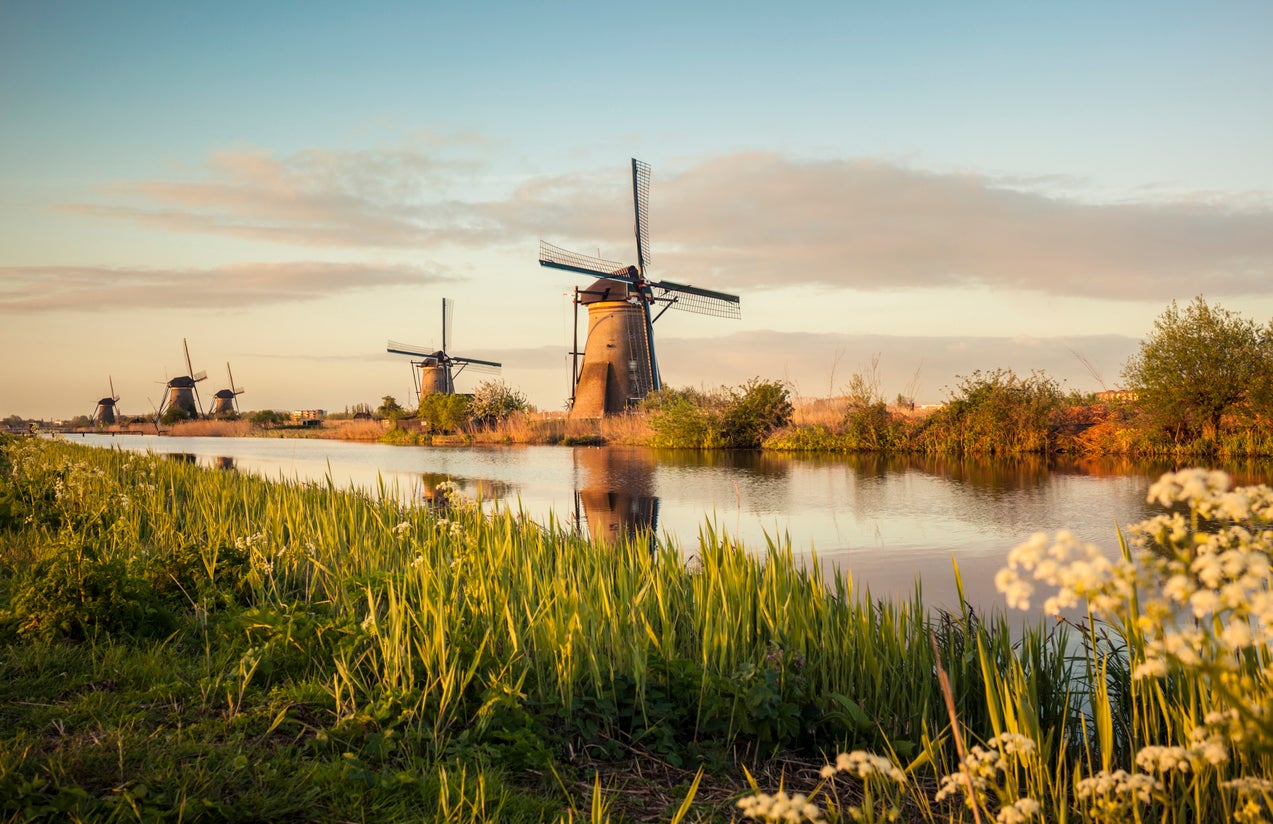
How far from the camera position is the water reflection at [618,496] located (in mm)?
9779

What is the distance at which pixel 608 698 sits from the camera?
331 centimetres

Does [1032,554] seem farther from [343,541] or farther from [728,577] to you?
[343,541]

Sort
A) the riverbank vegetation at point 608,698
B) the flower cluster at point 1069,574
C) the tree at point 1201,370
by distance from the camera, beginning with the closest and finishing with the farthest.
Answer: the flower cluster at point 1069,574 < the riverbank vegetation at point 608,698 < the tree at point 1201,370

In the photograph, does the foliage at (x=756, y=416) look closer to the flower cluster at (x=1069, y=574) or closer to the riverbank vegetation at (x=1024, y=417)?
the riverbank vegetation at (x=1024, y=417)

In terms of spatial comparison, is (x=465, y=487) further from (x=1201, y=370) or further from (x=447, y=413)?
(x=447, y=413)

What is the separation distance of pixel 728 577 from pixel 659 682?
1.02m

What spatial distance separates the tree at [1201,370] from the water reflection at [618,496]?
1310 centimetres

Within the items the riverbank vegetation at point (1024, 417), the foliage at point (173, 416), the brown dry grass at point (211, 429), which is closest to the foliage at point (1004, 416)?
the riverbank vegetation at point (1024, 417)

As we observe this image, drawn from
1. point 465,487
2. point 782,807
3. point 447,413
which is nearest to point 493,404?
point 447,413

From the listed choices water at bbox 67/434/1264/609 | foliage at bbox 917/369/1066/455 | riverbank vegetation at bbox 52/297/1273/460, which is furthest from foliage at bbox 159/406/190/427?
foliage at bbox 917/369/1066/455

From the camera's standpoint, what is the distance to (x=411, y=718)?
3061 millimetres

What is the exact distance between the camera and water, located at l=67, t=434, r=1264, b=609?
319 inches

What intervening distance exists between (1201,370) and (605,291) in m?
23.8

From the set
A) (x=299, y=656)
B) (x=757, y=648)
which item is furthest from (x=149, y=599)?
(x=757, y=648)
